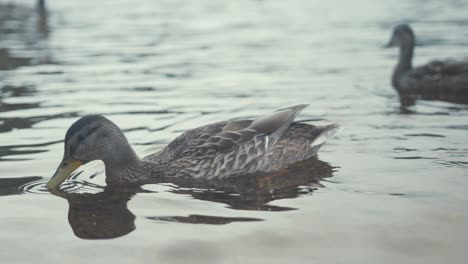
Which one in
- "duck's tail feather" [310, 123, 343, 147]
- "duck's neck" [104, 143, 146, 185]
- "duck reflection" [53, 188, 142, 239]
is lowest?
"duck reflection" [53, 188, 142, 239]

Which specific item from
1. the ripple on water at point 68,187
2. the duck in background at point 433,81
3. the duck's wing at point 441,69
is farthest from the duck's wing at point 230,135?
the duck's wing at point 441,69

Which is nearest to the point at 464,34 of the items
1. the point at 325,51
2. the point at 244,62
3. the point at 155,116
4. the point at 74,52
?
the point at 325,51

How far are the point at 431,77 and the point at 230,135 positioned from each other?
17.2 feet

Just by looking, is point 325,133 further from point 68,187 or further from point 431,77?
point 431,77

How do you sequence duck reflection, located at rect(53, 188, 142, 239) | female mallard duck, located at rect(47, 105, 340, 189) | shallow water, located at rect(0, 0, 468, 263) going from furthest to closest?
female mallard duck, located at rect(47, 105, 340, 189), duck reflection, located at rect(53, 188, 142, 239), shallow water, located at rect(0, 0, 468, 263)

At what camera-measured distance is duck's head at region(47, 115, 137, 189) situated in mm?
6508

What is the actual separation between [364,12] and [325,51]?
9800 millimetres

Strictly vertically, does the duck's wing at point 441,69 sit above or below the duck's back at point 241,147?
above

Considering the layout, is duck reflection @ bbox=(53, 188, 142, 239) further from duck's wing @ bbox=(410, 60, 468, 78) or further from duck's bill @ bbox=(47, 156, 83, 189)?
duck's wing @ bbox=(410, 60, 468, 78)

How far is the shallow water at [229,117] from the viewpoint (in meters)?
5.04

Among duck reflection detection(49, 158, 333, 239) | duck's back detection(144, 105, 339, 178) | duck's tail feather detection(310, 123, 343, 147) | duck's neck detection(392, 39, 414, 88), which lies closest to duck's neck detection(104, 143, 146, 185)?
duck reflection detection(49, 158, 333, 239)

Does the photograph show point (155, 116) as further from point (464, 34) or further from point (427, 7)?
point (427, 7)

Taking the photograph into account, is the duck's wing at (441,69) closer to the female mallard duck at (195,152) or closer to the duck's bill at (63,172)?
the female mallard duck at (195,152)

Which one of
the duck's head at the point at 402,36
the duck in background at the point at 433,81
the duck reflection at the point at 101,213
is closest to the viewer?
the duck reflection at the point at 101,213
